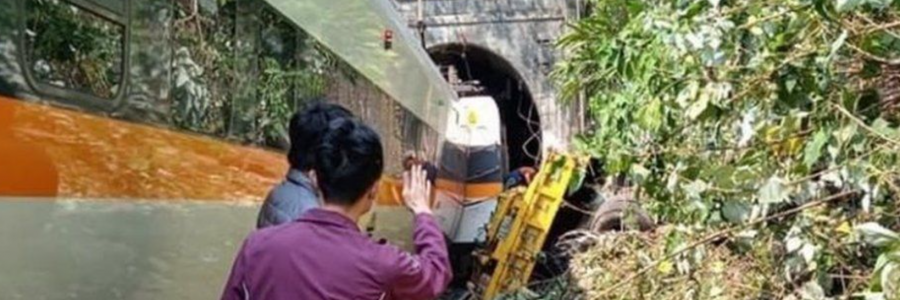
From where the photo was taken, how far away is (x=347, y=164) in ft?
7.10

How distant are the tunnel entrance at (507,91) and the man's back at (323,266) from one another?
1331cm

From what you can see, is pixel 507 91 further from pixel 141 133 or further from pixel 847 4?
pixel 847 4

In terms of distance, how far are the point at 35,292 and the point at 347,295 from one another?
81 centimetres

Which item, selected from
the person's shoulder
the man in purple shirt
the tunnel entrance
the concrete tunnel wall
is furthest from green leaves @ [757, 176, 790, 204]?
the tunnel entrance

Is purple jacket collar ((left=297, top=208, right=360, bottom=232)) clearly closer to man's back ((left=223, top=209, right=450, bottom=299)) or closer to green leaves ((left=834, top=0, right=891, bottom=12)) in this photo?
man's back ((left=223, top=209, right=450, bottom=299))

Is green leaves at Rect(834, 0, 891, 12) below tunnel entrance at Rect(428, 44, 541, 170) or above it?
above

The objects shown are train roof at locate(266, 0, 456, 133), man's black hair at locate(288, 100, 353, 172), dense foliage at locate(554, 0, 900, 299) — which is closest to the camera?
man's black hair at locate(288, 100, 353, 172)

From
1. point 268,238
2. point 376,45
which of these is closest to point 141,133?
point 268,238

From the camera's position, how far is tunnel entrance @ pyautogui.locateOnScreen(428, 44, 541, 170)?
15945 mm

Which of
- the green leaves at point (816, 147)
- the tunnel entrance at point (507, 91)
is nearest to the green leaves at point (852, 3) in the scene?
the green leaves at point (816, 147)

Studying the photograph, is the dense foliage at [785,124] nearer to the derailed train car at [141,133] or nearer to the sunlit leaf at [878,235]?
the sunlit leaf at [878,235]

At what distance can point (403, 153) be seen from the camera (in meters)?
8.21

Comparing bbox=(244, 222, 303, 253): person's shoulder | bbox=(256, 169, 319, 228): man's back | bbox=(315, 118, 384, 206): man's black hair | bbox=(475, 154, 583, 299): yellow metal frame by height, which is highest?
bbox=(315, 118, 384, 206): man's black hair

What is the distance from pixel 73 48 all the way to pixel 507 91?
47.6ft
